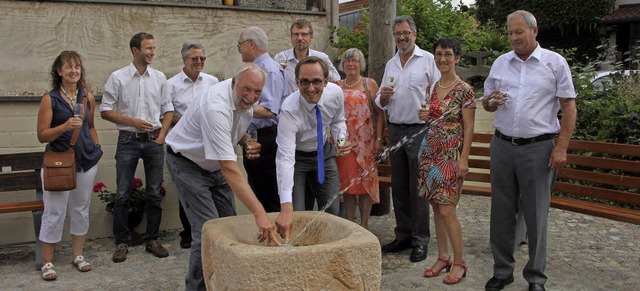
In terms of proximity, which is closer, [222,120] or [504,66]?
[222,120]

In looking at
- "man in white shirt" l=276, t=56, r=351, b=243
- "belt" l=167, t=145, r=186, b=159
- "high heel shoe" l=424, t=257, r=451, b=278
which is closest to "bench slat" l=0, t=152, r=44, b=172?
"belt" l=167, t=145, r=186, b=159

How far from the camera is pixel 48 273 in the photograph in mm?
4930

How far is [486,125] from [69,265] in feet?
16.3

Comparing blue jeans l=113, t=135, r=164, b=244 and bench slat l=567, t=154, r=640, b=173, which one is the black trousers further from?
bench slat l=567, t=154, r=640, b=173

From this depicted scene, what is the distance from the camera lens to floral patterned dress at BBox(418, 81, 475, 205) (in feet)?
15.1

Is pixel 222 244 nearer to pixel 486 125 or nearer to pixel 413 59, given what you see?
pixel 413 59

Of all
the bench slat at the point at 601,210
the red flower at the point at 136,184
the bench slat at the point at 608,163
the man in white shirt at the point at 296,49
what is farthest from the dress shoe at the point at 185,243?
the bench slat at the point at 608,163

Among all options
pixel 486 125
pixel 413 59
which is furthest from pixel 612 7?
pixel 413 59

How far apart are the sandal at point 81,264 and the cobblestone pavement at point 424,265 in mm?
47

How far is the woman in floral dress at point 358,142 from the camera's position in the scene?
5.32 m

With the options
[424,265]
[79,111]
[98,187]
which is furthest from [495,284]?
[98,187]

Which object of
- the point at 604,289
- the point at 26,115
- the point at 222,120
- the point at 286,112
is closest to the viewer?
the point at 222,120

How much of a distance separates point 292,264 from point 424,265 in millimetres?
2465

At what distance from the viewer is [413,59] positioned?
526cm
